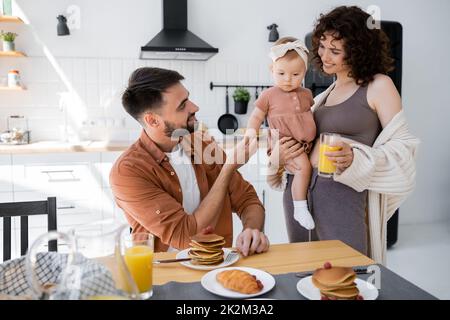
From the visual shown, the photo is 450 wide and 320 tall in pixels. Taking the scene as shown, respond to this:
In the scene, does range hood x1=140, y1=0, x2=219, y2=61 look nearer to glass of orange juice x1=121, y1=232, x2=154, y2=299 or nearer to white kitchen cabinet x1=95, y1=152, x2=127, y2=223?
white kitchen cabinet x1=95, y1=152, x2=127, y2=223

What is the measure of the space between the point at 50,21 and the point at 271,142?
8.51 ft

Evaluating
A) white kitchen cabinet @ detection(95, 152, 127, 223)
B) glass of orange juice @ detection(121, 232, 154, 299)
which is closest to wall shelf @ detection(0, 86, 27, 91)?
white kitchen cabinet @ detection(95, 152, 127, 223)

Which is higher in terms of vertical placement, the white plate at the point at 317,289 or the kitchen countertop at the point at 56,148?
the kitchen countertop at the point at 56,148

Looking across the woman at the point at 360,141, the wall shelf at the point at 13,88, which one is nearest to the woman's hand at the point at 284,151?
the woman at the point at 360,141

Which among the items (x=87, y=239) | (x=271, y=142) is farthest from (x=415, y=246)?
(x=87, y=239)

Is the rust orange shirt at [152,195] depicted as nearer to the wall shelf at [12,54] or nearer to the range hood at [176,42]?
the range hood at [176,42]

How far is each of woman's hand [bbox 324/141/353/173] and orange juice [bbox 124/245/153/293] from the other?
0.79m

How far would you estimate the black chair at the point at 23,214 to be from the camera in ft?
4.77

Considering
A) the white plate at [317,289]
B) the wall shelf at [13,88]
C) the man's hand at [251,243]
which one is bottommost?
the white plate at [317,289]

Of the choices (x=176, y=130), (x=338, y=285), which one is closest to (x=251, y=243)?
(x=338, y=285)

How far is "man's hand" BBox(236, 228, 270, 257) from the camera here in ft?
4.36

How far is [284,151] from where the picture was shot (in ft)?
6.11

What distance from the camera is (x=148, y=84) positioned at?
1.70 metres

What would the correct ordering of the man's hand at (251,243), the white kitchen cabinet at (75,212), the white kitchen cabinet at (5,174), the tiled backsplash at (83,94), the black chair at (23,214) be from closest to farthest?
the man's hand at (251,243), the black chair at (23,214), the white kitchen cabinet at (5,174), the white kitchen cabinet at (75,212), the tiled backsplash at (83,94)
